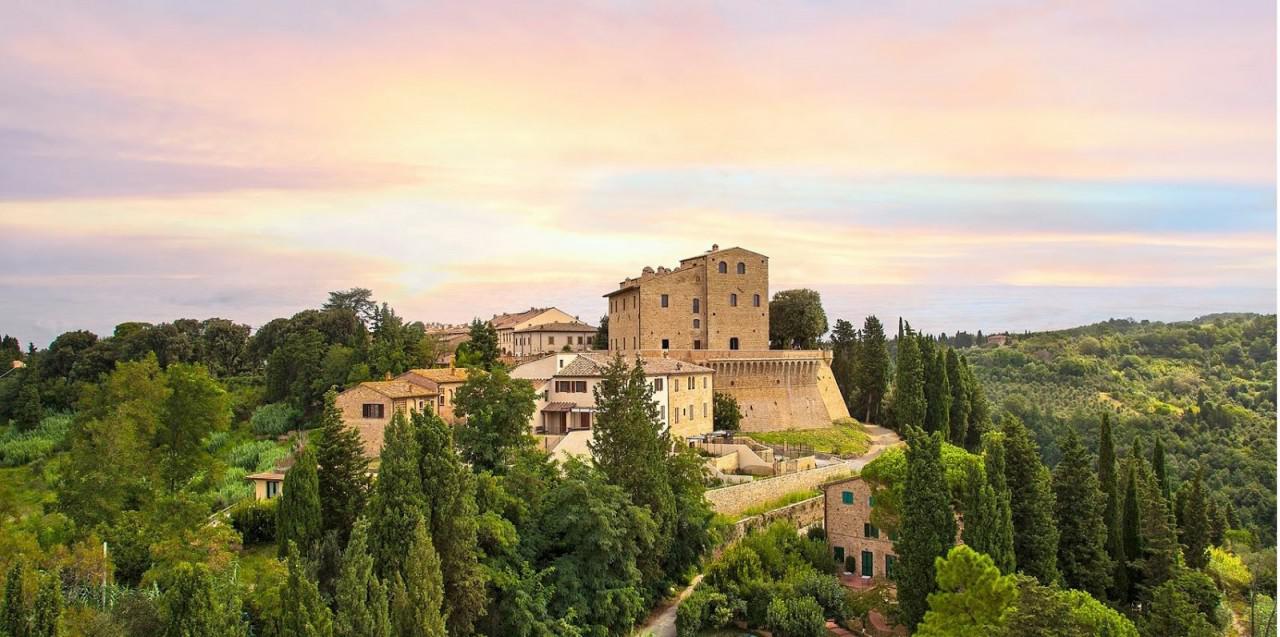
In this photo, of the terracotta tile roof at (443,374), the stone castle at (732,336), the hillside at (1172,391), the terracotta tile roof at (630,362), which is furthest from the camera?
the hillside at (1172,391)

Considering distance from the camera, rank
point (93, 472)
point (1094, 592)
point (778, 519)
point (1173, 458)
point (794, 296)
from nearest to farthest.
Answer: point (93, 472)
point (1094, 592)
point (778, 519)
point (794, 296)
point (1173, 458)

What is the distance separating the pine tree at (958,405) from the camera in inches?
2005

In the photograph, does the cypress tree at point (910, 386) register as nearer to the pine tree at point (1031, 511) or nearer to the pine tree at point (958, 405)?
the pine tree at point (958, 405)

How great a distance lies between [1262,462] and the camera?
6175 cm

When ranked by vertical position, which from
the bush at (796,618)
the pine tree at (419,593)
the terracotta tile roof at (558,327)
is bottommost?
the bush at (796,618)

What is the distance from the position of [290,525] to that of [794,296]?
1661 inches

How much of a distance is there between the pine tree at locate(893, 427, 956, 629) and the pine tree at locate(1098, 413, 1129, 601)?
755 centimetres

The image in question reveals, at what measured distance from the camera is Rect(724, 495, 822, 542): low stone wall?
3322 centimetres

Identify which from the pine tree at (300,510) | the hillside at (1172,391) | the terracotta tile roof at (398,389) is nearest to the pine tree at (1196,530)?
the hillside at (1172,391)

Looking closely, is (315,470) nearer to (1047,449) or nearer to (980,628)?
(980,628)

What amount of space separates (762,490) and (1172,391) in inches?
2833

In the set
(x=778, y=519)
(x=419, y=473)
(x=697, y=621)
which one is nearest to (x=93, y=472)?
(x=419, y=473)

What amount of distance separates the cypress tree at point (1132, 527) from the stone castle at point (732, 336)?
21327mm

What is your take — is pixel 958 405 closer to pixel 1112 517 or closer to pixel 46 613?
pixel 1112 517
